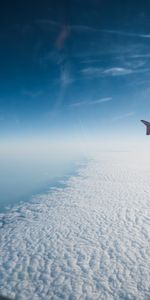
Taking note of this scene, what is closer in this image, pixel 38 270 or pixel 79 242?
pixel 38 270

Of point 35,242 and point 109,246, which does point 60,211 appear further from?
point 109,246

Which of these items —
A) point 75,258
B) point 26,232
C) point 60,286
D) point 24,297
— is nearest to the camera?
point 24,297

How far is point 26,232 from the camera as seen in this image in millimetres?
14594

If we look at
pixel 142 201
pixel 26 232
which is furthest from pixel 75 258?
pixel 142 201

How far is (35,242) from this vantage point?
1286 centimetres

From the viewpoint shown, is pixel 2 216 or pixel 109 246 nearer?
pixel 109 246

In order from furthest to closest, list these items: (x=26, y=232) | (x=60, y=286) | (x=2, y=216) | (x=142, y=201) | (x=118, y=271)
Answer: (x=142, y=201) < (x=2, y=216) < (x=26, y=232) < (x=118, y=271) < (x=60, y=286)

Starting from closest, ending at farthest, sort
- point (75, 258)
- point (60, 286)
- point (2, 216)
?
point (60, 286), point (75, 258), point (2, 216)

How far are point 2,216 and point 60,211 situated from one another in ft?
19.8

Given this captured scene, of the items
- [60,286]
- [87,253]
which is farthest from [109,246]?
[60,286]

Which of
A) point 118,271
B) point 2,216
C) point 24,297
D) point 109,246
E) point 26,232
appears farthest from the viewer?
point 2,216

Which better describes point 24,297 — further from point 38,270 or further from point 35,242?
point 35,242

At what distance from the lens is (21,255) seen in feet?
36.4

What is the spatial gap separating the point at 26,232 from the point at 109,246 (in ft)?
21.7
